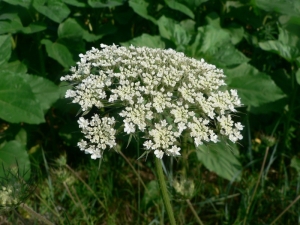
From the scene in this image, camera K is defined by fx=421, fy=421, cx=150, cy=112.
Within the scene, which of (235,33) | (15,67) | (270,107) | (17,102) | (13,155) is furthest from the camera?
(235,33)

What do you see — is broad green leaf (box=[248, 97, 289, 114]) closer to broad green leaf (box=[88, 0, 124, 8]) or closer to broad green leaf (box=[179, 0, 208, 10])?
broad green leaf (box=[179, 0, 208, 10])

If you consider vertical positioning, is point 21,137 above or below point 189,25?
below

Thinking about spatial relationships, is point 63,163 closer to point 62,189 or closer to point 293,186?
point 62,189

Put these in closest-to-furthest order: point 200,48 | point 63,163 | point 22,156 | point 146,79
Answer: point 146,79 < point 63,163 < point 22,156 < point 200,48

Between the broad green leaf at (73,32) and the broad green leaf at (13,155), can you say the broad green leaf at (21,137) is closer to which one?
the broad green leaf at (13,155)

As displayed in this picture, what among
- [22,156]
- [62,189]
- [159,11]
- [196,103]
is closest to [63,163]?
[22,156]

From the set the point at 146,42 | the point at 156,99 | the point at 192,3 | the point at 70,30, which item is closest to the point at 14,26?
the point at 70,30

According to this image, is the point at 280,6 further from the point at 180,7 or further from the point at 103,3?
the point at 103,3
